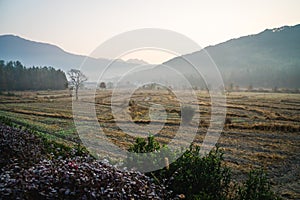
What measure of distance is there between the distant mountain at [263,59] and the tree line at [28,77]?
39.2 meters

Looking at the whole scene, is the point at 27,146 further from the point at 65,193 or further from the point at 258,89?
the point at 258,89

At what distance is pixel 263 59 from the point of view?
103 m

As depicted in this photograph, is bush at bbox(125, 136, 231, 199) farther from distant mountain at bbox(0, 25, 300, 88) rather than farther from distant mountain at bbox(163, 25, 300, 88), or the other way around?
distant mountain at bbox(163, 25, 300, 88)

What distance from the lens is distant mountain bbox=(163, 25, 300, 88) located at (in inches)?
2341

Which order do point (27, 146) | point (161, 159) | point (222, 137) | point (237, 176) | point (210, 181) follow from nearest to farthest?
point (210, 181) < point (161, 159) < point (27, 146) < point (237, 176) < point (222, 137)

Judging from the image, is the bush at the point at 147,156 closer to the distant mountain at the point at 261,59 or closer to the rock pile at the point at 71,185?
the rock pile at the point at 71,185

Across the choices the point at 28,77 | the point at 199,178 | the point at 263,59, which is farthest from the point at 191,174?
the point at 263,59

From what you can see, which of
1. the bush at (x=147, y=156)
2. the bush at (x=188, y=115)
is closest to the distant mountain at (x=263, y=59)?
the bush at (x=188, y=115)

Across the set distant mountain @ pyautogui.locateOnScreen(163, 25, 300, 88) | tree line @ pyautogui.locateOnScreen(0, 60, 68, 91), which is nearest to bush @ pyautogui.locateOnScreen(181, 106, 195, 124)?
tree line @ pyautogui.locateOnScreen(0, 60, 68, 91)

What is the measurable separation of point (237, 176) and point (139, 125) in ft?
38.7

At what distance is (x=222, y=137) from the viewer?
15.6 m

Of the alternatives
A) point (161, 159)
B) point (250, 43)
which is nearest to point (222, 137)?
point (161, 159)

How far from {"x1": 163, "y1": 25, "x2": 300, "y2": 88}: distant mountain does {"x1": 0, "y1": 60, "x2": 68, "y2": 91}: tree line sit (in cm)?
3921

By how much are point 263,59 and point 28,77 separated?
8247 centimetres
